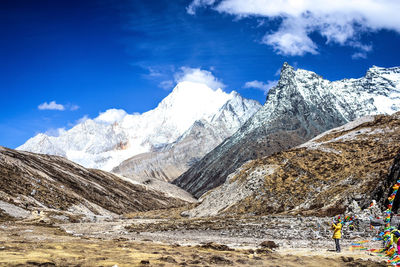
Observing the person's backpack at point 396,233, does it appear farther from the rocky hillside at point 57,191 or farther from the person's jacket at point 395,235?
the rocky hillside at point 57,191

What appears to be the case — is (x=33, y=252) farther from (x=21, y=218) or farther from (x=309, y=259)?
(x=21, y=218)

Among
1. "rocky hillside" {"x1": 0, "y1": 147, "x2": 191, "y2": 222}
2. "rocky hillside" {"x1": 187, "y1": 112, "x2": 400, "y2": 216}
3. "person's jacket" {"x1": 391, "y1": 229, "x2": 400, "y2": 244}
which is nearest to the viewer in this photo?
"person's jacket" {"x1": 391, "y1": 229, "x2": 400, "y2": 244}

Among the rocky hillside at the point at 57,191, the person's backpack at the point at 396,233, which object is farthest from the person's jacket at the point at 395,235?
the rocky hillside at the point at 57,191

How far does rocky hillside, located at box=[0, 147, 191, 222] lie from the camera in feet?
291

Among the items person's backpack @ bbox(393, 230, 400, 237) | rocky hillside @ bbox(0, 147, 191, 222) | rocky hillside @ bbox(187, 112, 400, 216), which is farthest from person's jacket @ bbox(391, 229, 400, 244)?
rocky hillside @ bbox(0, 147, 191, 222)

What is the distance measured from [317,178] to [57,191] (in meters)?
81.2

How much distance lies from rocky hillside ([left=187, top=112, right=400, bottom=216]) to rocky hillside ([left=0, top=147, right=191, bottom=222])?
136ft

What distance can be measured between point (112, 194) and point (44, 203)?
5768 centimetres

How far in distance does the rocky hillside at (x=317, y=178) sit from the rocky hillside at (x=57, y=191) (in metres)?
41.4

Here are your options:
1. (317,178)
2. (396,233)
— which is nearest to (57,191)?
(317,178)

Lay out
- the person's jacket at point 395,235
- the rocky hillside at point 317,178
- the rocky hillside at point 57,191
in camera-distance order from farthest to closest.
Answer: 1. the rocky hillside at point 57,191
2. the rocky hillside at point 317,178
3. the person's jacket at point 395,235

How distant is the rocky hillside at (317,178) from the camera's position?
49.8 meters

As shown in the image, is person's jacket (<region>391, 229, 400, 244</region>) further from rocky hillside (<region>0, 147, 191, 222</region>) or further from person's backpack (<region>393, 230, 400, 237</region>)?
rocky hillside (<region>0, 147, 191, 222</region>)

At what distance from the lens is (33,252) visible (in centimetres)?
1930
